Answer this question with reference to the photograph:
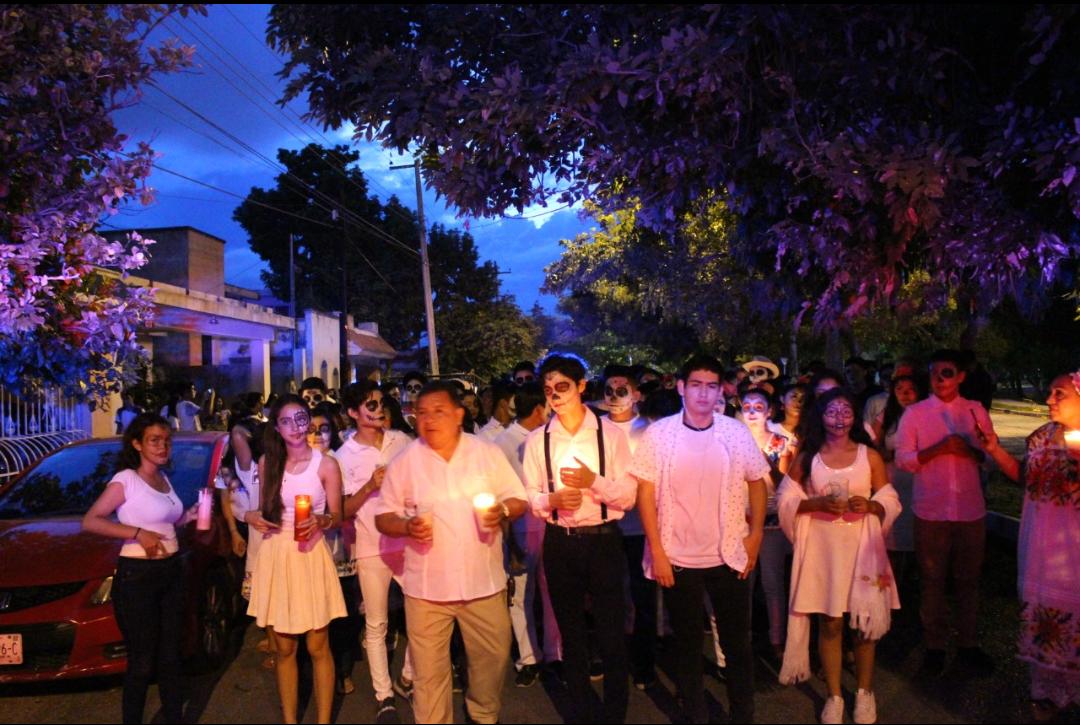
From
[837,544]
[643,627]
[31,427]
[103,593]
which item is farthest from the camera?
[31,427]

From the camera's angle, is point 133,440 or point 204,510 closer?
point 204,510

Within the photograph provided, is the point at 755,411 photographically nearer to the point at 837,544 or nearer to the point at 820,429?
the point at 820,429

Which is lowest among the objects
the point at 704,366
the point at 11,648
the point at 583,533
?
the point at 11,648

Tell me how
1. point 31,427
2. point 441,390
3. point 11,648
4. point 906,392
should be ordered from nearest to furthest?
point 441,390 → point 11,648 → point 906,392 → point 31,427

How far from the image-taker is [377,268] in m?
46.2

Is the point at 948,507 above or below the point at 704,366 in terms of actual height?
below

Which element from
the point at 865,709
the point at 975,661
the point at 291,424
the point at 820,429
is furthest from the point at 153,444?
the point at 975,661

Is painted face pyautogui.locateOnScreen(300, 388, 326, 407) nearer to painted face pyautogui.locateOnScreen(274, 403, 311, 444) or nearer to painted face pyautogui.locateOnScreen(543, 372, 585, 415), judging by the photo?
painted face pyautogui.locateOnScreen(274, 403, 311, 444)

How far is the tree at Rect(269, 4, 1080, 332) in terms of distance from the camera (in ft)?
17.2

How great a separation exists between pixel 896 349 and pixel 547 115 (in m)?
26.9

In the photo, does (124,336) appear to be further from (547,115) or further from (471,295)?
(471,295)

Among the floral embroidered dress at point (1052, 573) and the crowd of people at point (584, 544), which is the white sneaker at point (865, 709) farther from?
the floral embroidered dress at point (1052, 573)

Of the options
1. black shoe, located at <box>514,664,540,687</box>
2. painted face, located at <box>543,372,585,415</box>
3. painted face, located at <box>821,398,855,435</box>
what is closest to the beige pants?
painted face, located at <box>543,372,585,415</box>

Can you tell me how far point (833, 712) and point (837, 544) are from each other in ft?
2.98
